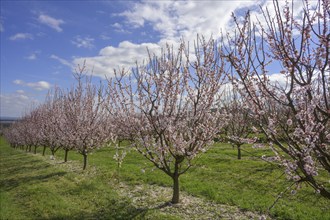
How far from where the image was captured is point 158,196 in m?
12.5

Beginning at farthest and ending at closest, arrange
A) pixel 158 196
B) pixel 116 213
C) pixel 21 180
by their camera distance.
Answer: pixel 21 180, pixel 158 196, pixel 116 213

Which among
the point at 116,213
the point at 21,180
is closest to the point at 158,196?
the point at 116,213

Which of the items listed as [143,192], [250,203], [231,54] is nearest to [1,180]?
[143,192]

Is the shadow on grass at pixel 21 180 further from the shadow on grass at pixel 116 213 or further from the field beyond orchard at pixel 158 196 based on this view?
the shadow on grass at pixel 116 213

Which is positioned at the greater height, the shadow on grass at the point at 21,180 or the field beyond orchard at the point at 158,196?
the field beyond orchard at the point at 158,196

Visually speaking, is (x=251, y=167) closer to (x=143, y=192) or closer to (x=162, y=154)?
(x=143, y=192)

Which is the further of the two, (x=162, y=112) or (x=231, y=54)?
(x=162, y=112)

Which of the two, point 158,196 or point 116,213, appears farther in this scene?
point 158,196

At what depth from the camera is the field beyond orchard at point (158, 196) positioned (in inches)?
401

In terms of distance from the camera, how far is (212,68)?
10.6 m

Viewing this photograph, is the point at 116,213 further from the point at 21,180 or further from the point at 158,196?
the point at 21,180

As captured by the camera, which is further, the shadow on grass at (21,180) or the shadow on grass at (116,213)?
the shadow on grass at (21,180)

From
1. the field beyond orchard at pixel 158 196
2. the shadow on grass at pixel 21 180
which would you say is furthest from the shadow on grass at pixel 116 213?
the shadow on grass at pixel 21 180

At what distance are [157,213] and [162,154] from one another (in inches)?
85.8
